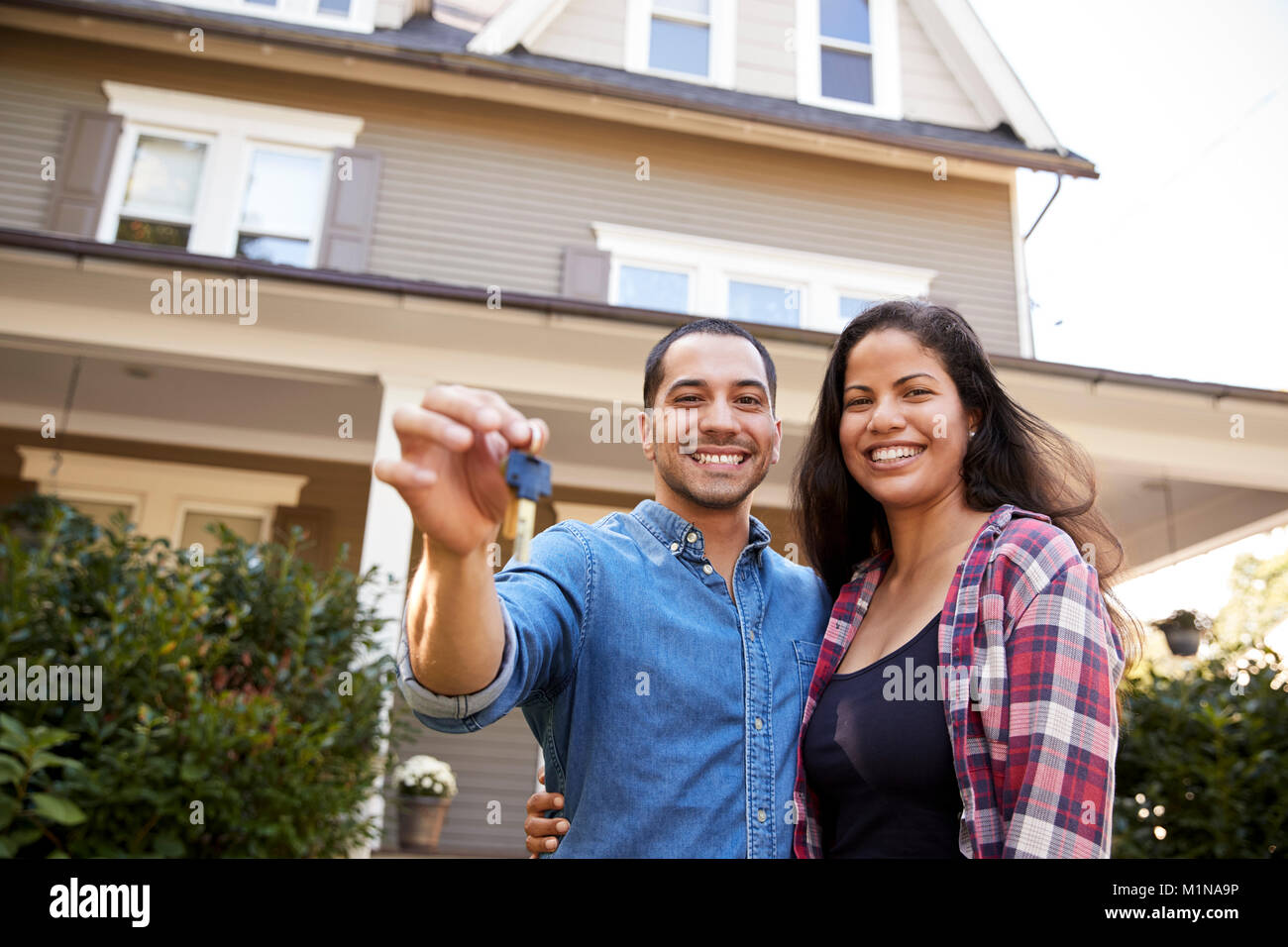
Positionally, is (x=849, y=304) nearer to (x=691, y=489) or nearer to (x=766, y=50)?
(x=766, y=50)

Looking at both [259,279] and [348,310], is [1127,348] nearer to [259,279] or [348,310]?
[348,310]

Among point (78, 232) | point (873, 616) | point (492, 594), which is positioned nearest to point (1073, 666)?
point (873, 616)

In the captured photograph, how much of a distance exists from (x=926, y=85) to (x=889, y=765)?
10.6 m

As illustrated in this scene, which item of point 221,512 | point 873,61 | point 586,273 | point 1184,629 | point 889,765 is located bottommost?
point 889,765

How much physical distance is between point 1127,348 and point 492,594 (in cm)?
839

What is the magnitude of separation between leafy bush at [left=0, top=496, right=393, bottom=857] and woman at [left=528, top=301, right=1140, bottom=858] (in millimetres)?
3099

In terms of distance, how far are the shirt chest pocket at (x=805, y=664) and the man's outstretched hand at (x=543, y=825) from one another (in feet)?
1.68

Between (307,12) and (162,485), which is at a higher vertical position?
(307,12)

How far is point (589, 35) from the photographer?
987 cm

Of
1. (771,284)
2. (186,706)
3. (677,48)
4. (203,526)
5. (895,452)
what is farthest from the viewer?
(677,48)

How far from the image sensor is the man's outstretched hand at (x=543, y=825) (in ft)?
5.65

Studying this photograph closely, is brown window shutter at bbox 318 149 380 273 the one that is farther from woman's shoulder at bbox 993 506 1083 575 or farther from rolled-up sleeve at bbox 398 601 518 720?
woman's shoulder at bbox 993 506 1083 575

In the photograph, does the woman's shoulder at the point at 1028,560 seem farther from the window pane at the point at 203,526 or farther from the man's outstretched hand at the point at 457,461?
the window pane at the point at 203,526

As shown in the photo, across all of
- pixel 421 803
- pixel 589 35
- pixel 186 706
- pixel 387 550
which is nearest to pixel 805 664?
pixel 186 706
